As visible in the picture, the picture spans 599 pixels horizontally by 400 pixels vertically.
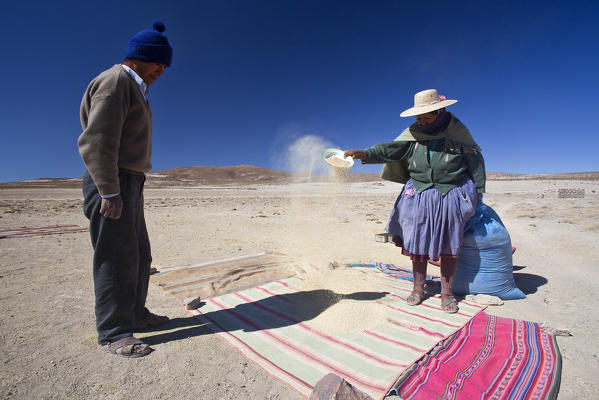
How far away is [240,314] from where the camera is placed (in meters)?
2.54

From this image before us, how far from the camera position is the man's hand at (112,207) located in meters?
1.78

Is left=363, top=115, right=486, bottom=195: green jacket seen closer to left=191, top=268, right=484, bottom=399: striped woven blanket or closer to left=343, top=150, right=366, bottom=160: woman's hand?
left=343, top=150, right=366, bottom=160: woman's hand

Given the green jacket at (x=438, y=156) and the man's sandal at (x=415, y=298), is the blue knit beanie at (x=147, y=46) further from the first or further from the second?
the man's sandal at (x=415, y=298)

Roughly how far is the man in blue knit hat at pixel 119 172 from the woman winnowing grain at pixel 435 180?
172 centimetres

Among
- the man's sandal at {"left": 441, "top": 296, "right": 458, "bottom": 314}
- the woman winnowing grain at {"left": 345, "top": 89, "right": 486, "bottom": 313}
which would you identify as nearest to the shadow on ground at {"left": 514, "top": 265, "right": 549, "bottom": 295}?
the man's sandal at {"left": 441, "top": 296, "right": 458, "bottom": 314}

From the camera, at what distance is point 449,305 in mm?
2592

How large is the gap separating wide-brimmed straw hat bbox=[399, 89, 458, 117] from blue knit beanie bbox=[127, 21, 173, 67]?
1944mm

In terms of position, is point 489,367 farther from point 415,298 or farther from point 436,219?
point 436,219

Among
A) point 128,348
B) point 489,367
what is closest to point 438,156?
point 489,367

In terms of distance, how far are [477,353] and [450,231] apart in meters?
0.95

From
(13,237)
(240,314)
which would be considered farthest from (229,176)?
(240,314)

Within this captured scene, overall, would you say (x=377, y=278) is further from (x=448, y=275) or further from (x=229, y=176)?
(x=229, y=176)

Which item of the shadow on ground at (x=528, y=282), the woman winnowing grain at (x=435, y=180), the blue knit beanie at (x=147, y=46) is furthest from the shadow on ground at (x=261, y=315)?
the blue knit beanie at (x=147, y=46)

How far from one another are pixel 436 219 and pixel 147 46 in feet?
8.14
